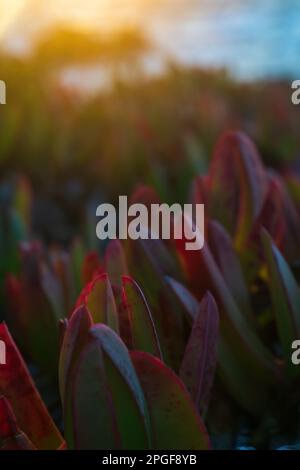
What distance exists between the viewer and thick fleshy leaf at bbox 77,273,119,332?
81cm

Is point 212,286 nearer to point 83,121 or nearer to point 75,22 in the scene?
point 83,121

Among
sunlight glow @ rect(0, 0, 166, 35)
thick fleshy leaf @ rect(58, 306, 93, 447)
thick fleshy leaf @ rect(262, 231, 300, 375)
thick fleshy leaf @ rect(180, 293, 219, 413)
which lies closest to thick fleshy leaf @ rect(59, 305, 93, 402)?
thick fleshy leaf @ rect(58, 306, 93, 447)

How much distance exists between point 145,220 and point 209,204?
162 mm

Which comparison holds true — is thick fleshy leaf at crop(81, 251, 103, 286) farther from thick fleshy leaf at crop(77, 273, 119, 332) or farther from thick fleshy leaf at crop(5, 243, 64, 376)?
thick fleshy leaf at crop(77, 273, 119, 332)

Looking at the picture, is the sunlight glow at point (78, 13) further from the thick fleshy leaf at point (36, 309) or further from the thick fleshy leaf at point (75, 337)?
the thick fleshy leaf at point (75, 337)

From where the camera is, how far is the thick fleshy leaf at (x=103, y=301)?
81 centimetres

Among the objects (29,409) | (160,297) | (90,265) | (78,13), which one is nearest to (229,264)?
(160,297)

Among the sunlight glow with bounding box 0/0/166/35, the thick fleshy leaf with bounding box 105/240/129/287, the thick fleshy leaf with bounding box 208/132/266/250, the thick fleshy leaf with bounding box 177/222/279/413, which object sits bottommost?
the thick fleshy leaf with bounding box 177/222/279/413

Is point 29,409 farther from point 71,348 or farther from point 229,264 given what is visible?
point 229,264

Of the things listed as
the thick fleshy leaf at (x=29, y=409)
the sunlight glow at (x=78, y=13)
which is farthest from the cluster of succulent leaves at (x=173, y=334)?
the sunlight glow at (x=78, y=13)

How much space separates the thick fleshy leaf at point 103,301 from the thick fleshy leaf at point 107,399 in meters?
0.08

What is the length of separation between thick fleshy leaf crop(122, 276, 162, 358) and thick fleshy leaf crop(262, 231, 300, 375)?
0.57 feet

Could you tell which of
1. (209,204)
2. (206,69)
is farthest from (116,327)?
(206,69)

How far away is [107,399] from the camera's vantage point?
2.36 ft
